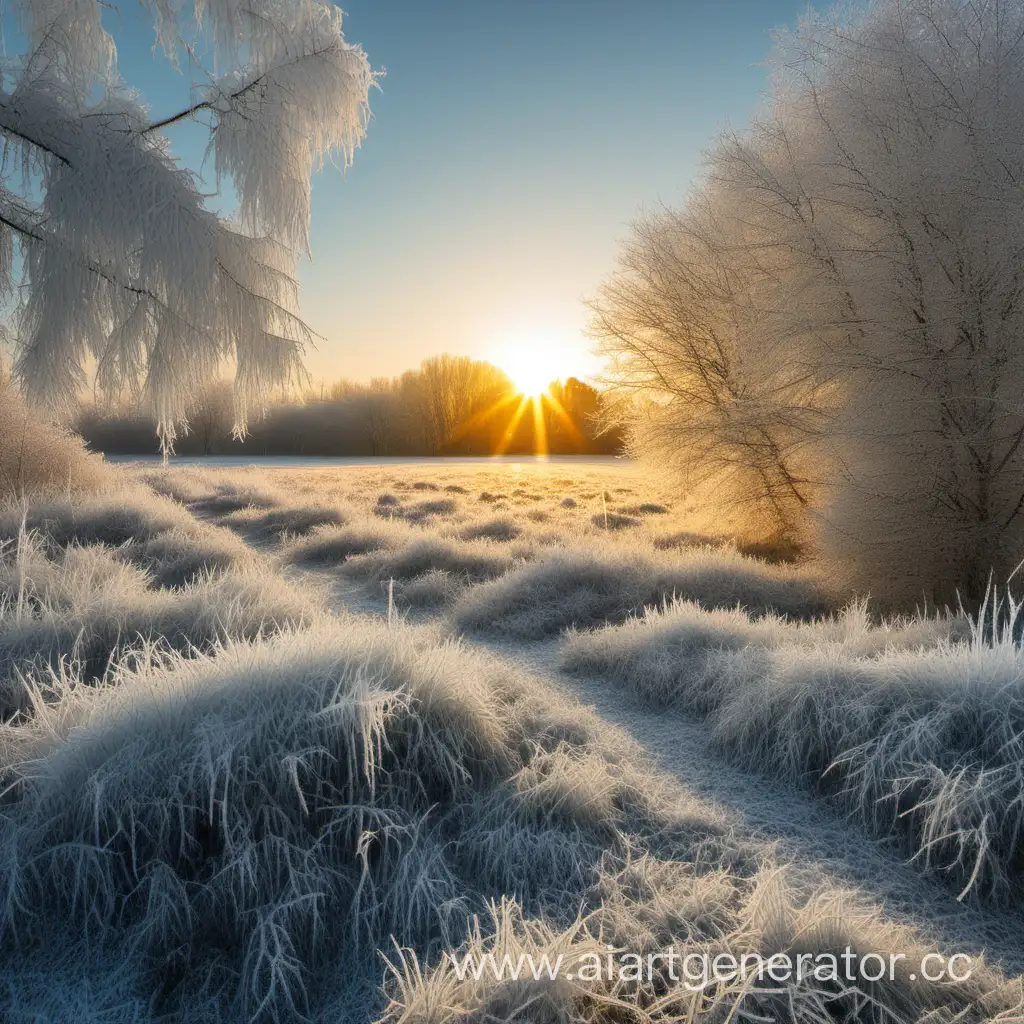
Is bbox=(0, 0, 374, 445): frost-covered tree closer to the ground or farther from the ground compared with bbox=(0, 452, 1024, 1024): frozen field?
farther from the ground

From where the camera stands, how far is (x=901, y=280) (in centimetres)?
487

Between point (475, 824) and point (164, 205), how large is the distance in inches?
171

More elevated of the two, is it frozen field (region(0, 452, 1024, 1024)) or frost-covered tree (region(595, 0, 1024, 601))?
frost-covered tree (region(595, 0, 1024, 601))

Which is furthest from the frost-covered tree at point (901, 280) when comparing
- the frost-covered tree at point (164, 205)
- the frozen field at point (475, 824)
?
the frost-covered tree at point (164, 205)

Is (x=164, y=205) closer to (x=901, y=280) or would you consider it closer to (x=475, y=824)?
(x=475, y=824)

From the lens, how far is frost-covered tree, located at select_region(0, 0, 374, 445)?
13.9ft

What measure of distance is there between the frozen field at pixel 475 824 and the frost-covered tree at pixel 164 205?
1.80 metres

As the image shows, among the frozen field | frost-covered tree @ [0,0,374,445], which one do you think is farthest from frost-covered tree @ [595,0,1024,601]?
frost-covered tree @ [0,0,374,445]

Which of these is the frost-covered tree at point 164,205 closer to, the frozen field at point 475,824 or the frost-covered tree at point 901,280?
the frozen field at point 475,824

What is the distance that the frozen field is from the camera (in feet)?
5.05

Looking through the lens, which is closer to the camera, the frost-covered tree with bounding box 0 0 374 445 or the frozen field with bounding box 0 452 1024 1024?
the frozen field with bounding box 0 452 1024 1024

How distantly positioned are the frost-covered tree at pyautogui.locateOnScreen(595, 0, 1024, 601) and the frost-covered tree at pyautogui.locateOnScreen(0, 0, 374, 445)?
12.6 feet

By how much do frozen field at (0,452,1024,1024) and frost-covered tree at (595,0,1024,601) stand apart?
1.87m

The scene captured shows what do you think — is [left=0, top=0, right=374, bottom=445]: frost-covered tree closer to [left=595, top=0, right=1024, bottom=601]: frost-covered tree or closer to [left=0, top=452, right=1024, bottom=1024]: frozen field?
[left=0, top=452, right=1024, bottom=1024]: frozen field
